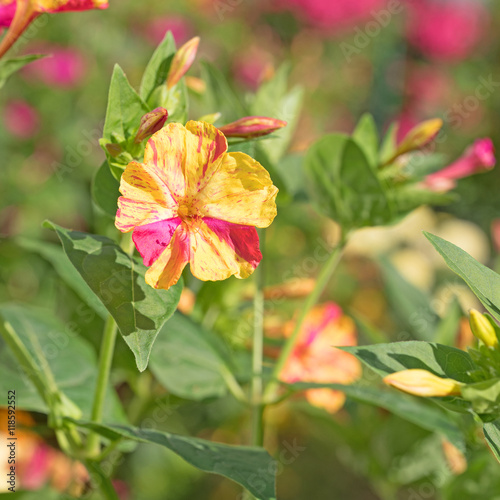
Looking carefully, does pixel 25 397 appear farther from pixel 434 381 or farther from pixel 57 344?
pixel 434 381

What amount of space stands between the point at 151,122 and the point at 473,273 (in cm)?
27

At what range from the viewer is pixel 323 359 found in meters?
0.91

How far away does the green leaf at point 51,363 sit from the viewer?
65 centimetres

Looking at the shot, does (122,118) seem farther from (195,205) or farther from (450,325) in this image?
(450,325)

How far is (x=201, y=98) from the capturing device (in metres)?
0.73

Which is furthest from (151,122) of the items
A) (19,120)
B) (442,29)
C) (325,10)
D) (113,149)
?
(442,29)

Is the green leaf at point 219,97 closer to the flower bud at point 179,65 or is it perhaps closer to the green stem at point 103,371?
the flower bud at point 179,65

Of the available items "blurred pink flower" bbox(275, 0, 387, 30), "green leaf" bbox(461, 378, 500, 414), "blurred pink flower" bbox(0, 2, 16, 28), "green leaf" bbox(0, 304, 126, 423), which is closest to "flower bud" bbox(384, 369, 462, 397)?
"green leaf" bbox(461, 378, 500, 414)

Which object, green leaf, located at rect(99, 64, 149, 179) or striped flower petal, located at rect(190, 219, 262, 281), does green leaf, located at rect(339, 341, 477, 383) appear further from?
green leaf, located at rect(99, 64, 149, 179)

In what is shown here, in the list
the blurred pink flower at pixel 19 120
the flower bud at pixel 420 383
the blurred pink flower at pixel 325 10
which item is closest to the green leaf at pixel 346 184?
the flower bud at pixel 420 383

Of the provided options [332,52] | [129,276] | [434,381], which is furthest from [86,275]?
[332,52]

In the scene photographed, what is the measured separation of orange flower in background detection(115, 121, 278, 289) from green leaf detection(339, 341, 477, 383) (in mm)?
111

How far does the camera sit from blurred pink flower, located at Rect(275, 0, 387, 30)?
2.45m

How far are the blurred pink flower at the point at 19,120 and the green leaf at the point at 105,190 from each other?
123 centimetres
